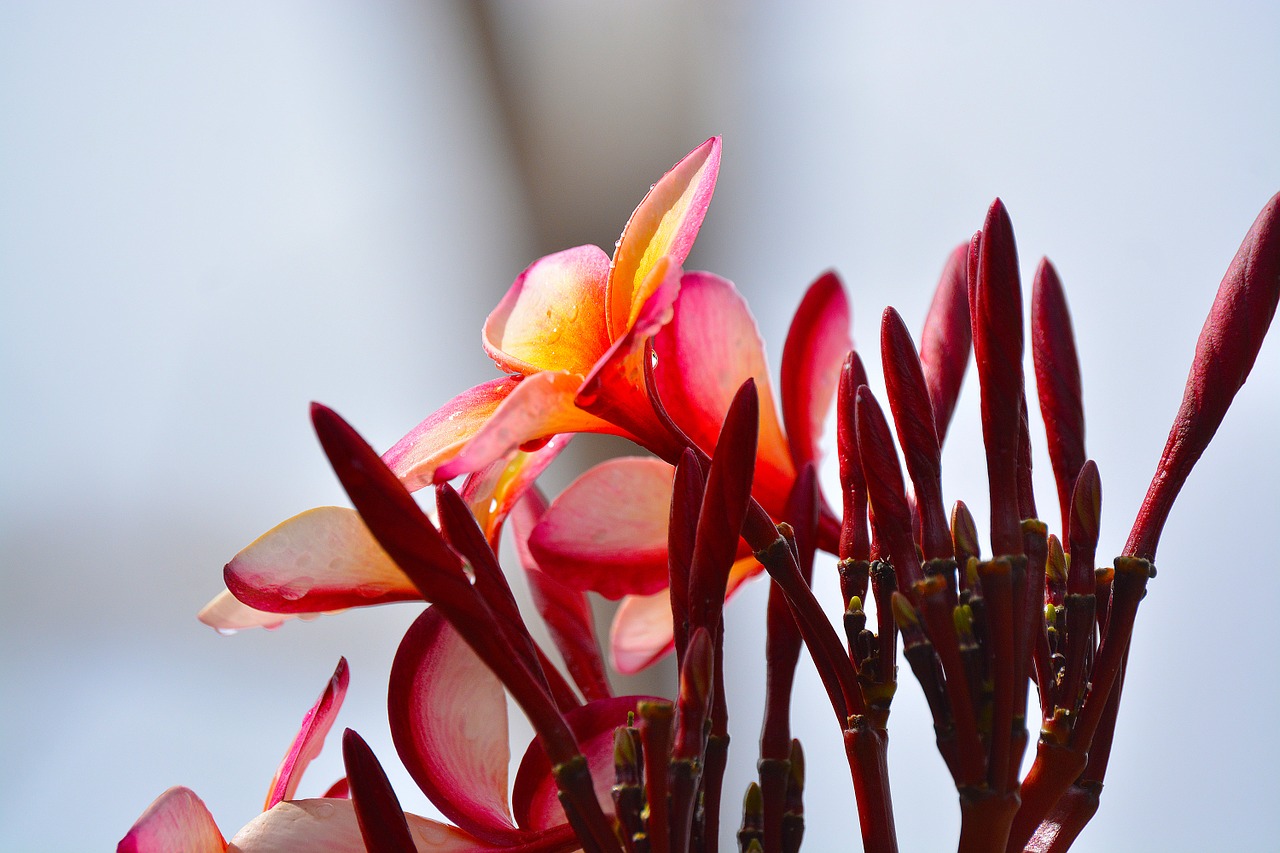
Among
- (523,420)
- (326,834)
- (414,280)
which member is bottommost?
(326,834)

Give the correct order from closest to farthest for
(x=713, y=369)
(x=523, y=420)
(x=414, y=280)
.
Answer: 1. (x=523, y=420)
2. (x=713, y=369)
3. (x=414, y=280)

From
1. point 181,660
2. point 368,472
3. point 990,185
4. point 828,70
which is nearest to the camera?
point 368,472

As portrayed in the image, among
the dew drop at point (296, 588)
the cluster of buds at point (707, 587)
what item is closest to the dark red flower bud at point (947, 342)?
the cluster of buds at point (707, 587)

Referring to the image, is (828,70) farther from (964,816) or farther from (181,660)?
(964,816)

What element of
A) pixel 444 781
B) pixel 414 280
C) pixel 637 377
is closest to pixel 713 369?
pixel 637 377

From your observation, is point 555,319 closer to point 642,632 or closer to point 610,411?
point 610,411

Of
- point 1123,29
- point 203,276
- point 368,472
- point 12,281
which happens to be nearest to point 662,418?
point 368,472

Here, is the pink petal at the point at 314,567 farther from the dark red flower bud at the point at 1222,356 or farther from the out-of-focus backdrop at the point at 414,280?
the out-of-focus backdrop at the point at 414,280

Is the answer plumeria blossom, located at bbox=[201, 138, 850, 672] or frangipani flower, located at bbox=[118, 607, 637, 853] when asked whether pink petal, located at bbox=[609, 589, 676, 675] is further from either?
frangipani flower, located at bbox=[118, 607, 637, 853]
